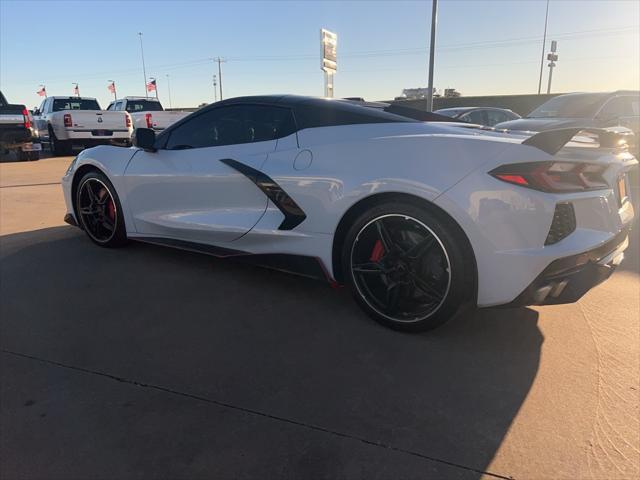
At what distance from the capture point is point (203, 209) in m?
3.57

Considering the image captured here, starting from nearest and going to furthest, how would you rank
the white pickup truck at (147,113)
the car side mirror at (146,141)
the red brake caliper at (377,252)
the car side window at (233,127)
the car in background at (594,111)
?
the red brake caliper at (377,252)
the car side window at (233,127)
the car side mirror at (146,141)
the car in background at (594,111)
the white pickup truck at (147,113)

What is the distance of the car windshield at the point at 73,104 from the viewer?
50.5 ft

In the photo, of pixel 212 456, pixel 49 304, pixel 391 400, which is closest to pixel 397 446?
pixel 391 400

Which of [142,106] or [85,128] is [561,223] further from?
[142,106]

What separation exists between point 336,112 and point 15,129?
1242cm

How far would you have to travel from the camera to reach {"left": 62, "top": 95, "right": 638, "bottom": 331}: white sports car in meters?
2.35

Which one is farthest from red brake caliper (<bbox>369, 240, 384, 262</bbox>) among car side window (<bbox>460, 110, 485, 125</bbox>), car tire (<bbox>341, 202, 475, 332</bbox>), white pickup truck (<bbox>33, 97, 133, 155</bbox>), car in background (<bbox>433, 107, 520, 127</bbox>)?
white pickup truck (<bbox>33, 97, 133, 155</bbox>)

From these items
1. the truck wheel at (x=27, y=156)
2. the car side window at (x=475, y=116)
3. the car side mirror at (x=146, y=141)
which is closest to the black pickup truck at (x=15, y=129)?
the truck wheel at (x=27, y=156)

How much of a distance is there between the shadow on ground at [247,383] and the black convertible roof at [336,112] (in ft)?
3.97

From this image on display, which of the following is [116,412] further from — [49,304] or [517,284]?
[517,284]

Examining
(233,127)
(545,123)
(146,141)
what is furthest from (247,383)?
(545,123)

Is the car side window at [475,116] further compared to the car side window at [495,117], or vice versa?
the car side window at [495,117]

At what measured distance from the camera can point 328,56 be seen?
13.1 m

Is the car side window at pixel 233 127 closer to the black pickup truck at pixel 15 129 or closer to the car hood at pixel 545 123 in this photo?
the car hood at pixel 545 123
